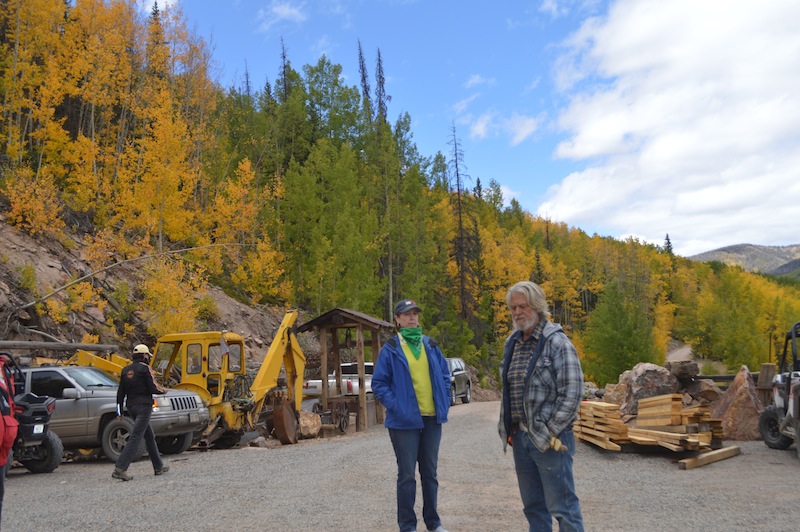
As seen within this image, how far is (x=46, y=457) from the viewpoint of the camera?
10.4 m

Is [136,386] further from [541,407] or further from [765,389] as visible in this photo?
[765,389]

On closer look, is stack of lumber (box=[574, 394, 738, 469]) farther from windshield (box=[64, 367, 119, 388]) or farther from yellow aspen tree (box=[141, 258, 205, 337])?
yellow aspen tree (box=[141, 258, 205, 337])

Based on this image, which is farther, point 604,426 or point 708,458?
point 604,426

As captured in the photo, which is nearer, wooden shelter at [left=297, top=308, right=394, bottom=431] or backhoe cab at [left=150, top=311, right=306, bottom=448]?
backhoe cab at [left=150, top=311, right=306, bottom=448]

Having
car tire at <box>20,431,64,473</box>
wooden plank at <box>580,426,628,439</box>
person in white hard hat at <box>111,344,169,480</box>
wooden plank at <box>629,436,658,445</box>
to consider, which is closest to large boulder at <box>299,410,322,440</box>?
car tire at <box>20,431,64,473</box>

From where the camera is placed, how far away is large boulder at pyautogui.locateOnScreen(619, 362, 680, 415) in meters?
15.0

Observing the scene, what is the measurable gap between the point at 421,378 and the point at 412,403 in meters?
0.25

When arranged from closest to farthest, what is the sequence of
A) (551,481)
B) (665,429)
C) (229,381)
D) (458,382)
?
(551,481), (665,429), (229,381), (458,382)

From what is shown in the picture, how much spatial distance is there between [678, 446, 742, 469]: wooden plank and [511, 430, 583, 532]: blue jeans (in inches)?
286

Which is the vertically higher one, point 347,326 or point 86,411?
point 347,326

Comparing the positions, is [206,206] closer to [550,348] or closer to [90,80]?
[90,80]

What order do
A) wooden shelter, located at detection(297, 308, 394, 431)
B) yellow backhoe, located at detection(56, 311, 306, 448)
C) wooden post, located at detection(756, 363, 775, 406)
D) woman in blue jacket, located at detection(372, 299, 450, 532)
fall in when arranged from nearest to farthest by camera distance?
woman in blue jacket, located at detection(372, 299, 450, 532)
yellow backhoe, located at detection(56, 311, 306, 448)
wooden post, located at detection(756, 363, 775, 406)
wooden shelter, located at detection(297, 308, 394, 431)

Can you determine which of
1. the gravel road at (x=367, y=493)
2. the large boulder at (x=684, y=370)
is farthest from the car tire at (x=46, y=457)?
the large boulder at (x=684, y=370)

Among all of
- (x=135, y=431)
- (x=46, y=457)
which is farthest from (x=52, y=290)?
(x=135, y=431)
